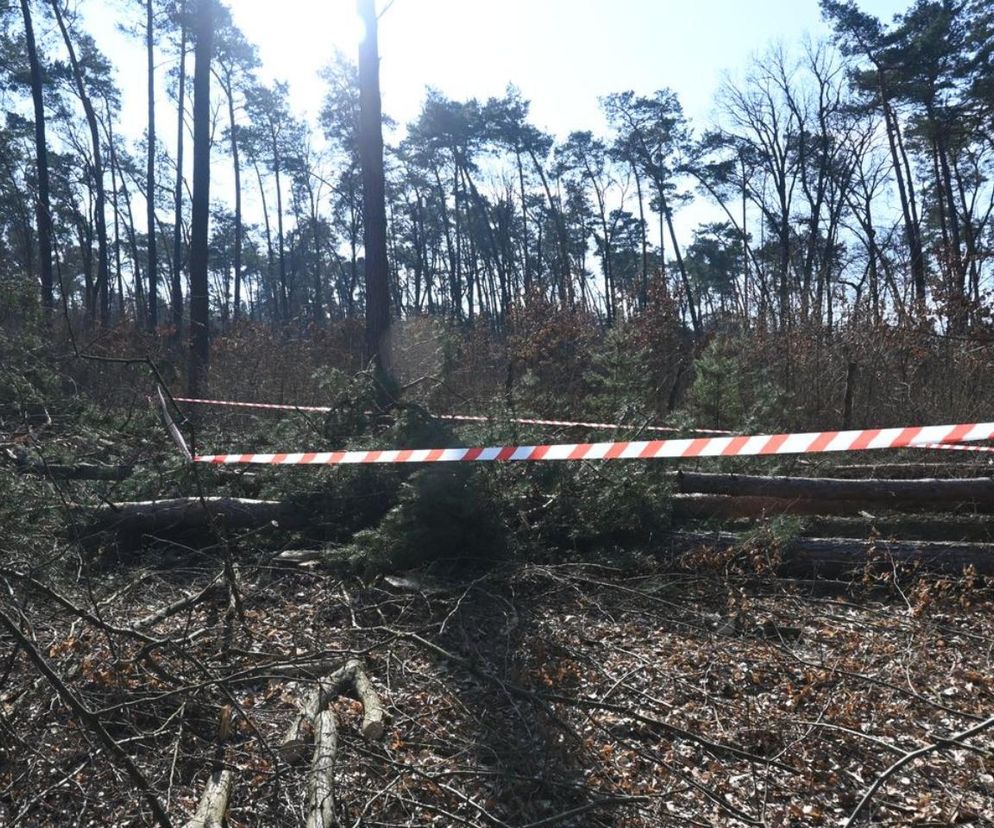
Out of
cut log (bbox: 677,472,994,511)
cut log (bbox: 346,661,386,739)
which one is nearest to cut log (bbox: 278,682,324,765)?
cut log (bbox: 346,661,386,739)

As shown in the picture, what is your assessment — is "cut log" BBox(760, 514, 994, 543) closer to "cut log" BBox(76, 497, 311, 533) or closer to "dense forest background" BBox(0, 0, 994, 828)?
"dense forest background" BBox(0, 0, 994, 828)

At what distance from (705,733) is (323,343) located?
15528 mm

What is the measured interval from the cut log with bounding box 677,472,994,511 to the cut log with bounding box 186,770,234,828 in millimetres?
4280

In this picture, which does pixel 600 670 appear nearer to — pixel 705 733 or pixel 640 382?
pixel 705 733

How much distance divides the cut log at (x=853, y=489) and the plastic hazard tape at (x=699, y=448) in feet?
3.96

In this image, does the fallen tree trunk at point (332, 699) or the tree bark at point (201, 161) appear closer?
the fallen tree trunk at point (332, 699)

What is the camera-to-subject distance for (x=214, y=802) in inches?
114

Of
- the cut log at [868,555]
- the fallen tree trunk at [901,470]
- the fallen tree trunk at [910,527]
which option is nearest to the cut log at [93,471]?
the cut log at [868,555]

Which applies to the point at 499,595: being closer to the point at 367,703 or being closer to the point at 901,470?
the point at 367,703

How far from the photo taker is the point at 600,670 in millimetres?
A: 4027

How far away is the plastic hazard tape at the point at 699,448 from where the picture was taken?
3.80 metres

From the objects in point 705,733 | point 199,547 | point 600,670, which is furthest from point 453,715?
point 199,547

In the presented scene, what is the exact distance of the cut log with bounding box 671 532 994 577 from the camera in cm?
515

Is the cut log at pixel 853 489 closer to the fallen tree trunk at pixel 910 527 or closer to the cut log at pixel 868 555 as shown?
the fallen tree trunk at pixel 910 527
